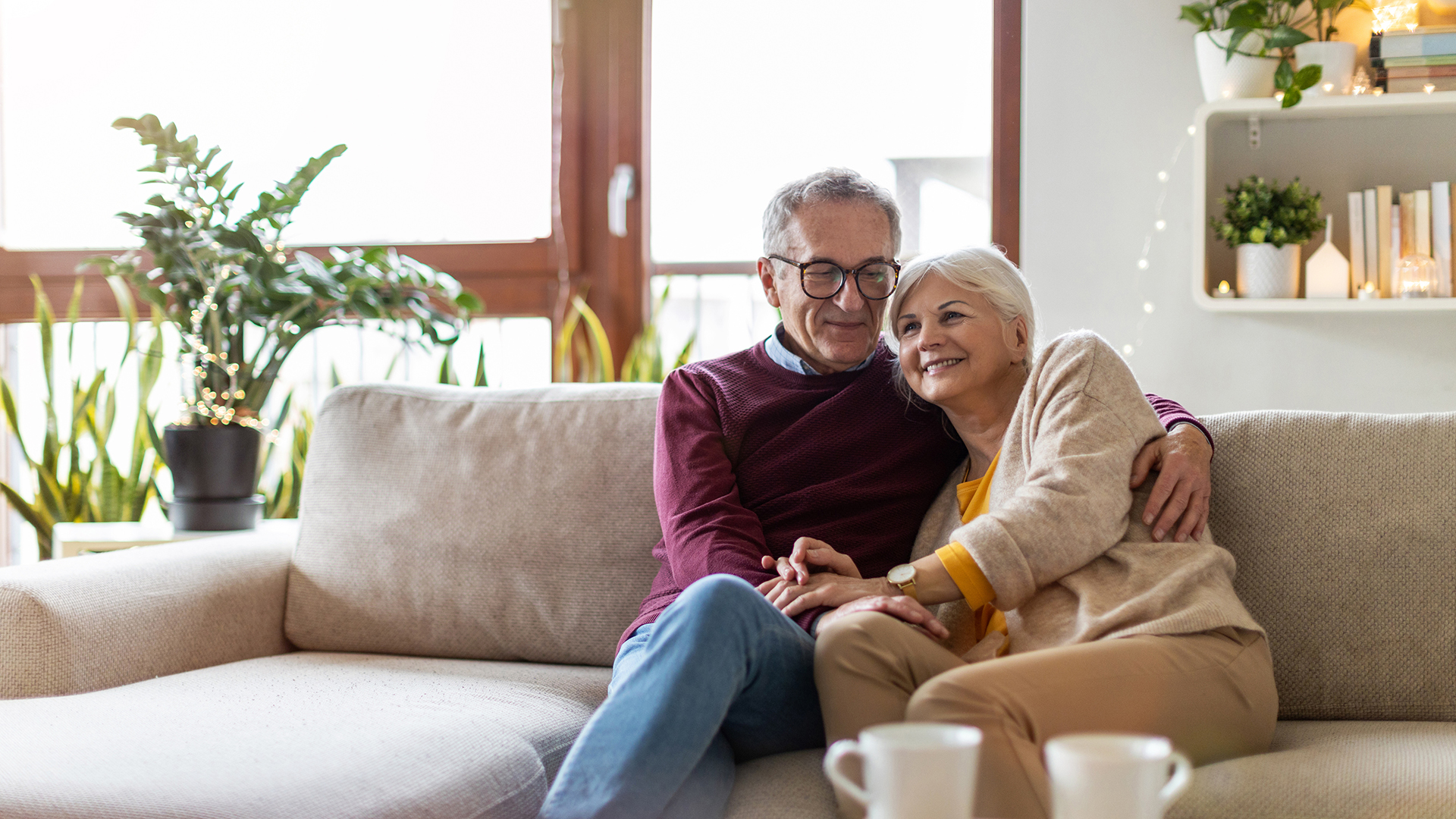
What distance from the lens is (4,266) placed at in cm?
324

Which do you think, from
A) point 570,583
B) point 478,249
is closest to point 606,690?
point 570,583

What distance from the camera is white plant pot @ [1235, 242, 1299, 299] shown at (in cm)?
240

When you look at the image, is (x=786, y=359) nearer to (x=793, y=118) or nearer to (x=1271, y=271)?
(x=1271, y=271)

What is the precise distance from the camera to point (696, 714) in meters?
1.22

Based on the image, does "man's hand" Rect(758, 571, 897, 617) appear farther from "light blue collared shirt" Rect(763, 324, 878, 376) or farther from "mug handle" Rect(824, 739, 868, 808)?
"mug handle" Rect(824, 739, 868, 808)

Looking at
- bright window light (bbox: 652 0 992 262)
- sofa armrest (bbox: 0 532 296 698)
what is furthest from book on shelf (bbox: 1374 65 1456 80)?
sofa armrest (bbox: 0 532 296 698)

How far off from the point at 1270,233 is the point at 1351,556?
3.38 ft

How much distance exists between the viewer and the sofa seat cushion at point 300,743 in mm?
1197

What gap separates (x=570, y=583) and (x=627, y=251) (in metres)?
1.36

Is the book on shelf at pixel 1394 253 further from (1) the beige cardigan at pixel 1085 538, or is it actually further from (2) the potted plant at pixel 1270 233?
(1) the beige cardigan at pixel 1085 538

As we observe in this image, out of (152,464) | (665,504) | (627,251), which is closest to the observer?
(665,504)

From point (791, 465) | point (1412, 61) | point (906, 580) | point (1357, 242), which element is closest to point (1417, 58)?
point (1412, 61)

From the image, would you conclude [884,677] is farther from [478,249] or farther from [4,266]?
[4,266]

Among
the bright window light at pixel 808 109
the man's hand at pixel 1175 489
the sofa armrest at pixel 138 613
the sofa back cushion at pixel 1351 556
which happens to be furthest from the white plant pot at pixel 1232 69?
the sofa armrest at pixel 138 613
